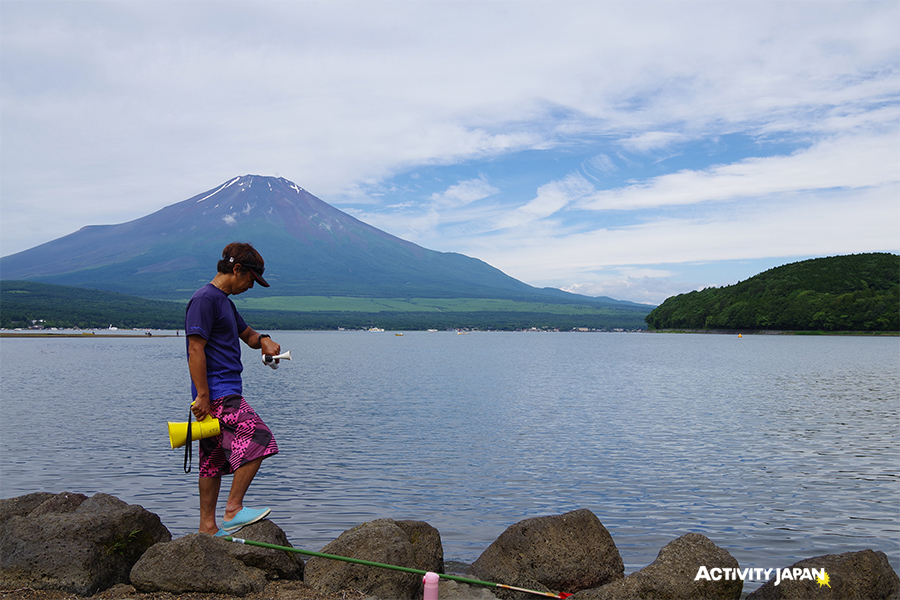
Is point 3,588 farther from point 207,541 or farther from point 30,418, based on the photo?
point 30,418

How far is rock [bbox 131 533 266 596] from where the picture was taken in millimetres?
6551

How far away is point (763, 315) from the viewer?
162 meters

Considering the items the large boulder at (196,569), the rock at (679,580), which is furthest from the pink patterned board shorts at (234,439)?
the rock at (679,580)

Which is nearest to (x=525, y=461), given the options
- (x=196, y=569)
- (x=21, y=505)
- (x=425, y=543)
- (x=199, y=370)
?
(x=425, y=543)

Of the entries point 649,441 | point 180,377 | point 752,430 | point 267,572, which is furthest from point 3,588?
point 180,377

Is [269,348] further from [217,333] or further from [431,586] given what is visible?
[431,586]

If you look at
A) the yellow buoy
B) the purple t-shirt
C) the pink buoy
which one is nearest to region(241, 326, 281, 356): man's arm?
the purple t-shirt

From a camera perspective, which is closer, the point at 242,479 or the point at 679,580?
the point at 242,479

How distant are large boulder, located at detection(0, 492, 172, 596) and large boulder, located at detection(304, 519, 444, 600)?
188 cm

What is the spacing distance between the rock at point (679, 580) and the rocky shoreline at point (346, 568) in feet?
0.04

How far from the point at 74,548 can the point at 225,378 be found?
227 cm

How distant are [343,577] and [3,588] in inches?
124

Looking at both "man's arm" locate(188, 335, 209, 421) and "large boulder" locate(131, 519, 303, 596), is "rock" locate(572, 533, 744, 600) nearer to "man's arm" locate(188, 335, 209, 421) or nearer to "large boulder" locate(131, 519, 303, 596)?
"large boulder" locate(131, 519, 303, 596)

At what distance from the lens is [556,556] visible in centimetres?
816
